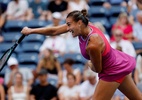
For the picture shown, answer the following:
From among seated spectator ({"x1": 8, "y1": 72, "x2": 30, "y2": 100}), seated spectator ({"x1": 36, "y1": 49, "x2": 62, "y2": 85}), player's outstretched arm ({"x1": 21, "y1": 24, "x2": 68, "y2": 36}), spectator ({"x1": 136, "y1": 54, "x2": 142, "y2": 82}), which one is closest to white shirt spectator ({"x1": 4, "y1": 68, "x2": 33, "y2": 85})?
seated spectator ({"x1": 36, "y1": 49, "x2": 62, "y2": 85})

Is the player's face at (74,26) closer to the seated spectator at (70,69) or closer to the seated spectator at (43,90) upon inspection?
the seated spectator at (43,90)

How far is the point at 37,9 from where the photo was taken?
12.9 m

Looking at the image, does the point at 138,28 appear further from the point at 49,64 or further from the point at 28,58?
the point at 28,58

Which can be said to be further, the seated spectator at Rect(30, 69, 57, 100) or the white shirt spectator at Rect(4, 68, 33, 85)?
the white shirt spectator at Rect(4, 68, 33, 85)

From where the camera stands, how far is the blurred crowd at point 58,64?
9695 mm

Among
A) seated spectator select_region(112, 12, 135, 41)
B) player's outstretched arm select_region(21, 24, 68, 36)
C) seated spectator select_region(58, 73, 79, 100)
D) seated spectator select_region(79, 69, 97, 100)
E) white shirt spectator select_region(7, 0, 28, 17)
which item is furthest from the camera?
white shirt spectator select_region(7, 0, 28, 17)

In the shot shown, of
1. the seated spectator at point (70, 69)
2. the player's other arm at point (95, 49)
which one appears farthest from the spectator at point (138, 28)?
the player's other arm at point (95, 49)

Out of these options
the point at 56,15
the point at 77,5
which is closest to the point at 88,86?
the point at 56,15

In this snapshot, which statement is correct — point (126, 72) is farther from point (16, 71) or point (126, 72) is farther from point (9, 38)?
point (9, 38)

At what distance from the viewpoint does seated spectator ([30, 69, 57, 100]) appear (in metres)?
9.72

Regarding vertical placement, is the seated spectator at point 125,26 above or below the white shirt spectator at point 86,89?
above

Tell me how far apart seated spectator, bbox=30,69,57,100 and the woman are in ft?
10.5

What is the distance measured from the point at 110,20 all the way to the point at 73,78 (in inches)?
126

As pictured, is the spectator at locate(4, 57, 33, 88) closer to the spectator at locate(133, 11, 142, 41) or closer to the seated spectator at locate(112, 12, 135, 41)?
the seated spectator at locate(112, 12, 135, 41)
